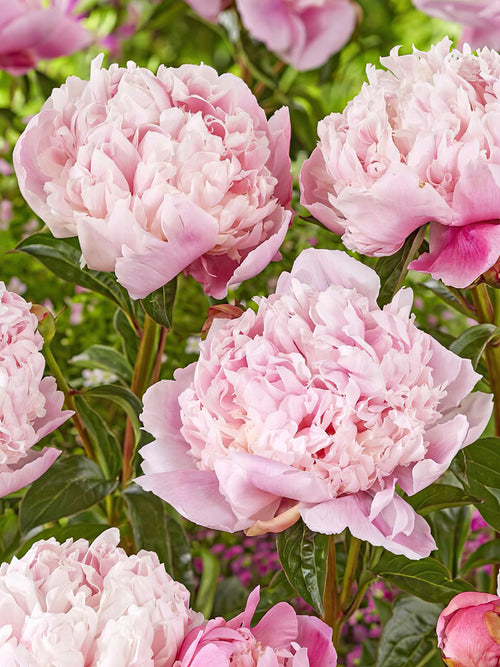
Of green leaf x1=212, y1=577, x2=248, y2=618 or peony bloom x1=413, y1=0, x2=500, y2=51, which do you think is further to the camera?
peony bloom x1=413, y1=0, x2=500, y2=51

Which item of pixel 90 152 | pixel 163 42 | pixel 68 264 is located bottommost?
pixel 163 42

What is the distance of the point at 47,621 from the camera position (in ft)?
1.02

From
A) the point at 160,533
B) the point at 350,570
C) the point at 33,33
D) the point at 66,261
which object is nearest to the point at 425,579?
the point at 350,570

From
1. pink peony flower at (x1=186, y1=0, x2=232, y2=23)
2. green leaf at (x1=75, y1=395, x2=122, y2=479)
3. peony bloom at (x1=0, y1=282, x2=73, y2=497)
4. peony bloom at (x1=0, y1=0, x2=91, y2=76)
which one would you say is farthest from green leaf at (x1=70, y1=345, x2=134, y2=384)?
pink peony flower at (x1=186, y1=0, x2=232, y2=23)

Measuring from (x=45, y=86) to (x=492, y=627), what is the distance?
67 centimetres

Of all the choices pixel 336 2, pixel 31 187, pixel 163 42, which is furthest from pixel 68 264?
pixel 163 42

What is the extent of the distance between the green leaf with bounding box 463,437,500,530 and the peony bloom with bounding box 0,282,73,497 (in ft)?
0.62

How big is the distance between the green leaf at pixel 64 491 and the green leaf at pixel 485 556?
222mm

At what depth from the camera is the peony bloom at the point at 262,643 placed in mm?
315

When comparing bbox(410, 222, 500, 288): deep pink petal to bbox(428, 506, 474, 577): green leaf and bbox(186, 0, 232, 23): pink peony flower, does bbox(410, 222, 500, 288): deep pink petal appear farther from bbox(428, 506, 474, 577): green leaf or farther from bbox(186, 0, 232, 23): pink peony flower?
bbox(186, 0, 232, 23): pink peony flower

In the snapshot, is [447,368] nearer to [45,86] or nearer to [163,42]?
[45,86]

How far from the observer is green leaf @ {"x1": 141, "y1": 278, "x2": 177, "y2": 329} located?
1.33 feet

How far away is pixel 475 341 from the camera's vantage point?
43 cm

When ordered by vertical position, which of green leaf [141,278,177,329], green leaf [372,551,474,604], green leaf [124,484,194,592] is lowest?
green leaf [124,484,194,592]
